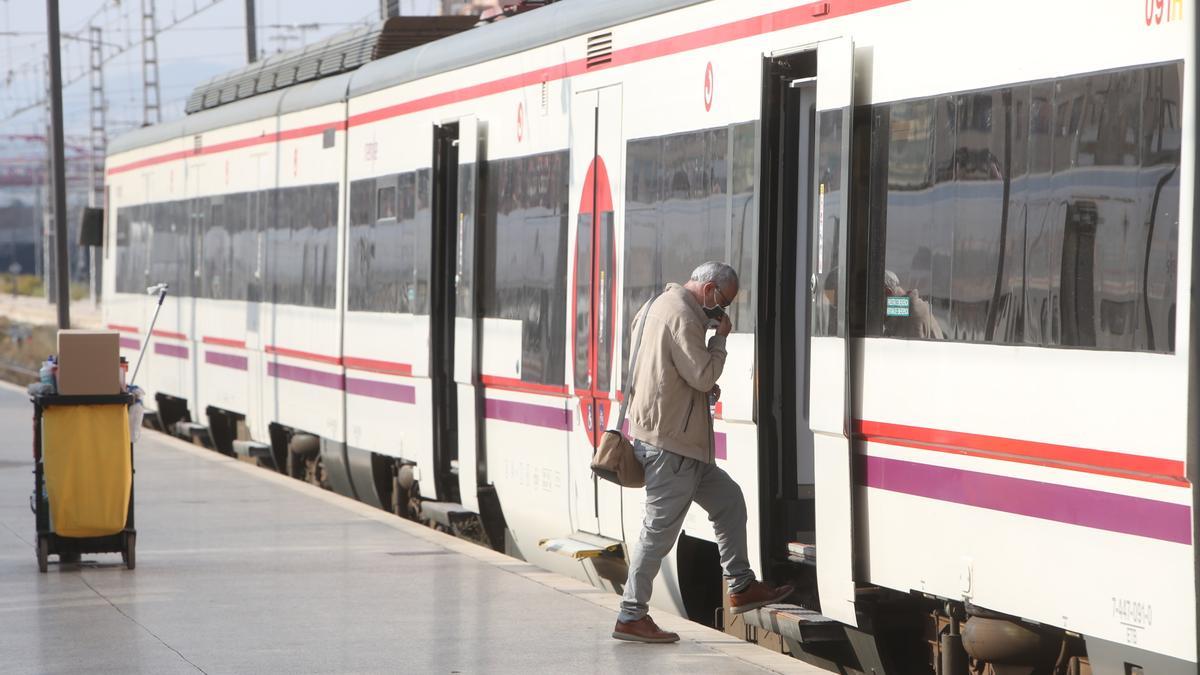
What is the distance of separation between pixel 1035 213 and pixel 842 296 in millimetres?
1267

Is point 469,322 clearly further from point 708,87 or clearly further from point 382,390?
point 708,87

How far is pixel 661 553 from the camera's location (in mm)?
8703

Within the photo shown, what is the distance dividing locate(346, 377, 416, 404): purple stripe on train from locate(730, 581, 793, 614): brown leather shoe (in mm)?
5708

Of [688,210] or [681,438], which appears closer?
[681,438]

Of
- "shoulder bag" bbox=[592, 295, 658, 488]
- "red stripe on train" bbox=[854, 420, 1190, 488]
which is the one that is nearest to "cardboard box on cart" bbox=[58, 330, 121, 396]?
"shoulder bag" bbox=[592, 295, 658, 488]

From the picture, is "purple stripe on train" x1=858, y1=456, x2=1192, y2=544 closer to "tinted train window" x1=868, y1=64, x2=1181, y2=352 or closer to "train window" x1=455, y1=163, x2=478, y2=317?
"tinted train window" x1=868, y1=64, x2=1181, y2=352

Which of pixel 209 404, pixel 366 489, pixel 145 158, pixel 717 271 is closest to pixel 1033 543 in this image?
pixel 717 271

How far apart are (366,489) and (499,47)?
15.0 ft

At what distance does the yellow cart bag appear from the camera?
11.1m

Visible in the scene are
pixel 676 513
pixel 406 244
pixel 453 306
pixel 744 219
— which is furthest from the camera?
pixel 406 244

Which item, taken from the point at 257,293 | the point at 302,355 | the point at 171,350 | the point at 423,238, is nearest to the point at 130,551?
the point at 423,238

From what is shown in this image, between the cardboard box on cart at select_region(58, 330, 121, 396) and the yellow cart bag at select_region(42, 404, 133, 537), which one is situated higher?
the cardboard box on cart at select_region(58, 330, 121, 396)

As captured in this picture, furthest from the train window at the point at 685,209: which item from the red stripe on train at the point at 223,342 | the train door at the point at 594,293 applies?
the red stripe on train at the point at 223,342

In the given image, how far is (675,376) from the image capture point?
27.9 ft
